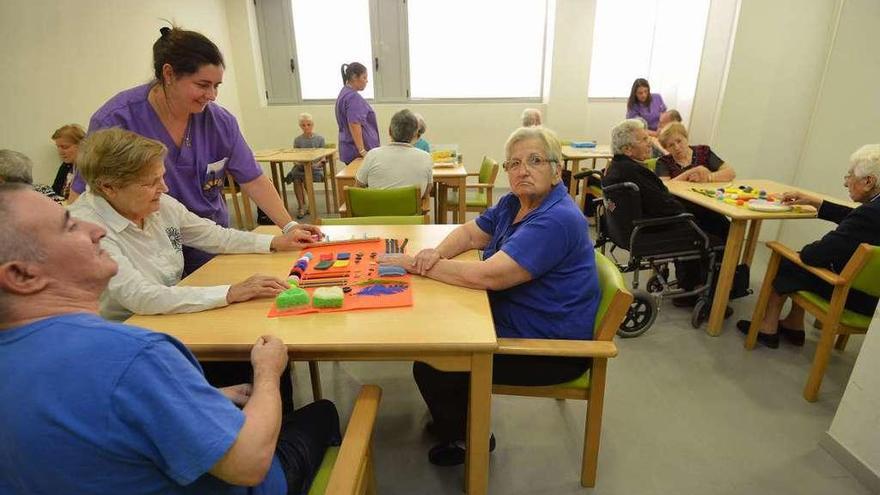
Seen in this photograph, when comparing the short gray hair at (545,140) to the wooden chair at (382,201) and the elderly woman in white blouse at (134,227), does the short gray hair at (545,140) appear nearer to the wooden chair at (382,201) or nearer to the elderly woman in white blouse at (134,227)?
the elderly woman in white blouse at (134,227)

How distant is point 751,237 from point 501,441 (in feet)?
7.39

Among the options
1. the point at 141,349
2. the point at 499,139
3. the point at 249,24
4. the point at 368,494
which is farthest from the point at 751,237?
the point at 249,24

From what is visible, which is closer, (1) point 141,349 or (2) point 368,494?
(1) point 141,349

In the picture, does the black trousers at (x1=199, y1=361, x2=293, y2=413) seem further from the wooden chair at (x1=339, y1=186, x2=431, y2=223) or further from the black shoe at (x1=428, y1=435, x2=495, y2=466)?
the wooden chair at (x1=339, y1=186, x2=431, y2=223)

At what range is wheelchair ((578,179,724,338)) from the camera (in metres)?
2.50

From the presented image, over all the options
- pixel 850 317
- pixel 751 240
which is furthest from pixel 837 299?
pixel 751 240

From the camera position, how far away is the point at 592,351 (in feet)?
4.06

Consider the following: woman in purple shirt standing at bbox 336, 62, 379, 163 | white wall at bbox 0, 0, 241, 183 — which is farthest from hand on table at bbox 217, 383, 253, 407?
woman in purple shirt standing at bbox 336, 62, 379, 163

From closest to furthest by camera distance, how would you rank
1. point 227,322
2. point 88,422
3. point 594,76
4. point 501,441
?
point 88,422, point 227,322, point 501,441, point 594,76

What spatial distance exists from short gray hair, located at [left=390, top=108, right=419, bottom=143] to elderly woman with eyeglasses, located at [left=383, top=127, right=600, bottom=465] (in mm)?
1652

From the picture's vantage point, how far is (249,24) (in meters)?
5.80

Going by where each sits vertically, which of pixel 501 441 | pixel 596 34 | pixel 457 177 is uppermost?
pixel 596 34

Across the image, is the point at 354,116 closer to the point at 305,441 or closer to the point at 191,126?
the point at 191,126

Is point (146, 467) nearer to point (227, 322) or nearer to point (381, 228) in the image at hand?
point (227, 322)
